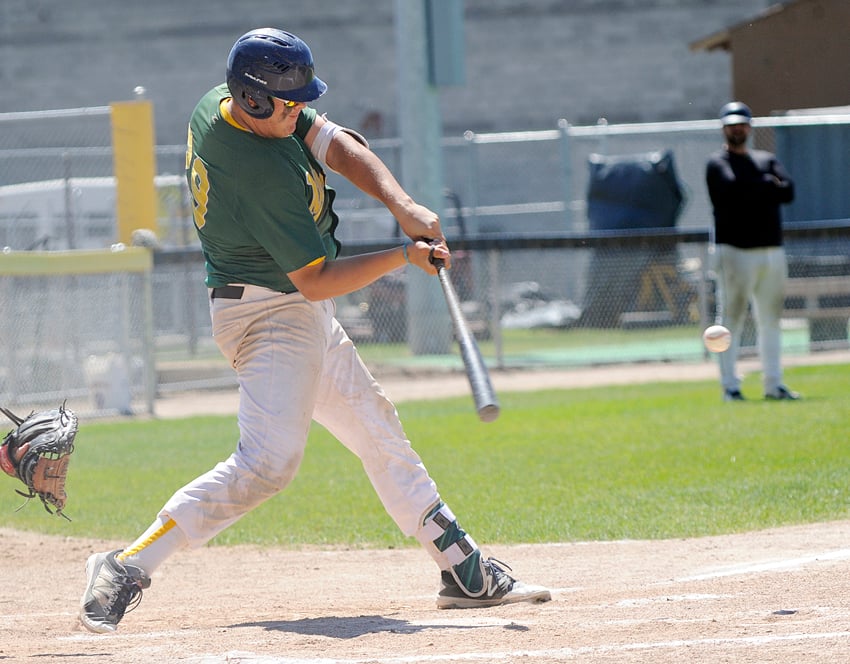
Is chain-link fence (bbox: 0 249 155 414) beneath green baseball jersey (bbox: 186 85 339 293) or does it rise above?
beneath

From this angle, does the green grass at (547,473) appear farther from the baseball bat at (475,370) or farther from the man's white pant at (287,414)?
the baseball bat at (475,370)

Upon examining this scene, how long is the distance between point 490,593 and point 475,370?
1065mm

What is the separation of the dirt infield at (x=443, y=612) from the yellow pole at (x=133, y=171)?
7.70 m

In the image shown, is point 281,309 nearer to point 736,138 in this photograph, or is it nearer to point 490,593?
point 490,593

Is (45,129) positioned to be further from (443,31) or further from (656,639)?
(656,639)

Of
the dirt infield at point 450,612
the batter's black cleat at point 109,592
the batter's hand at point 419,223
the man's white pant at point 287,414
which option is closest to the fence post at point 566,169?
the dirt infield at point 450,612

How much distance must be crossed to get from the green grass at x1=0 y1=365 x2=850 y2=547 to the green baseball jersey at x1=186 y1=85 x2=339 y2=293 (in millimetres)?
2413

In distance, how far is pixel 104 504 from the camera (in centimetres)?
780

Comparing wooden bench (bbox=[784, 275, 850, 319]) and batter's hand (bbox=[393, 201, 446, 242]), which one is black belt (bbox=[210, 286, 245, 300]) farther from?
wooden bench (bbox=[784, 275, 850, 319])

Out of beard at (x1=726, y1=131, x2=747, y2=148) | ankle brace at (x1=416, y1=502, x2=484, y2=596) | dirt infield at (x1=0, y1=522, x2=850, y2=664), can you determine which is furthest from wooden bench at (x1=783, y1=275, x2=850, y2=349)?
ankle brace at (x1=416, y1=502, x2=484, y2=596)

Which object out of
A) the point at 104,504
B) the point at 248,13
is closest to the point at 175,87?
the point at 248,13

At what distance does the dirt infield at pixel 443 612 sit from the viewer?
3881 millimetres

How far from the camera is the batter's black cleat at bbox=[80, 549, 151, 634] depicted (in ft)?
14.2

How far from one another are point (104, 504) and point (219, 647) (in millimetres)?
3965
